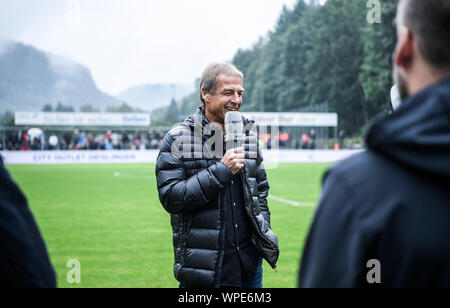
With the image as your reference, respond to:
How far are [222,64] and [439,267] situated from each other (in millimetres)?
2795

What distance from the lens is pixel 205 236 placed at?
11.6 feet

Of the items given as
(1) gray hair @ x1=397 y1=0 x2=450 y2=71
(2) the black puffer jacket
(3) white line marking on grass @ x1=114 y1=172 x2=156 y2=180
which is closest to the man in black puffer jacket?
(2) the black puffer jacket

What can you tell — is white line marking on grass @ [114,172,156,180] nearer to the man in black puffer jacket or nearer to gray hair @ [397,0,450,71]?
the man in black puffer jacket

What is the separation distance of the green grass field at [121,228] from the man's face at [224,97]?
1.06 m

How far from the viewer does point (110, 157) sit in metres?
35.3

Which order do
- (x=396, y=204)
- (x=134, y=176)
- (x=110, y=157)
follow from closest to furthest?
1. (x=396, y=204)
2. (x=134, y=176)
3. (x=110, y=157)

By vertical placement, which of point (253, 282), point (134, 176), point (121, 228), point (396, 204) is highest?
point (396, 204)

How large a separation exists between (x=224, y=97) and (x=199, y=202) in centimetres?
83

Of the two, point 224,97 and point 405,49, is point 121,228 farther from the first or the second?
A: point 405,49

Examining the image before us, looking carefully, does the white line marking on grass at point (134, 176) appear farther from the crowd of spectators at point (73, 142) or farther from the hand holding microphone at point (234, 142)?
the hand holding microphone at point (234, 142)

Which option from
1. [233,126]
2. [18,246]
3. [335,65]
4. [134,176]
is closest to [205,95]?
[233,126]

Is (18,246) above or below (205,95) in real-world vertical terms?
below
